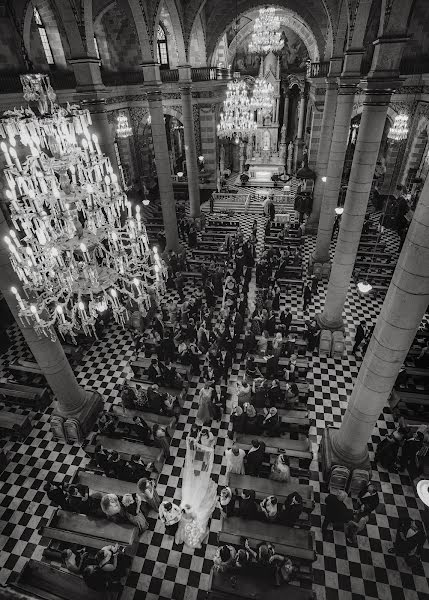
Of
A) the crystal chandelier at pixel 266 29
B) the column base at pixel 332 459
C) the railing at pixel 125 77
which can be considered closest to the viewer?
the column base at pixel 332 459

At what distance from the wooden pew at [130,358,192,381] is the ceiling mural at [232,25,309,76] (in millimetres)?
26772

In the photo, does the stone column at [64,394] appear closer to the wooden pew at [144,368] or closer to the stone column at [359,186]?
the wooden pew at [144,368]

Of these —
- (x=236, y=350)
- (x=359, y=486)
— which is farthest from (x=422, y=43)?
(x=359, y=486)

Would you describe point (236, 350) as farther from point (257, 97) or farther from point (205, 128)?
point (205, 128)

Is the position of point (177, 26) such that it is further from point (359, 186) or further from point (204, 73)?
point (359, 186)

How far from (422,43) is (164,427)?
20584 millimetres

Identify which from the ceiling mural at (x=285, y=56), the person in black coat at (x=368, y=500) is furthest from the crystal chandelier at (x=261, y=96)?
the person in black coat at (x=368, y=500)

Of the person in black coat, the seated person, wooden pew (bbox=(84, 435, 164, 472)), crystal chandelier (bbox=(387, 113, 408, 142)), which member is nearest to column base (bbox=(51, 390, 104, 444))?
wooden pew (bbox=(84, 435, 164, 472))

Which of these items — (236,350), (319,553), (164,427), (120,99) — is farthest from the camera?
(120,99)

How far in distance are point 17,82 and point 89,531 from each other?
1625 cm

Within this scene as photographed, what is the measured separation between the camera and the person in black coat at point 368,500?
Result: 667cm

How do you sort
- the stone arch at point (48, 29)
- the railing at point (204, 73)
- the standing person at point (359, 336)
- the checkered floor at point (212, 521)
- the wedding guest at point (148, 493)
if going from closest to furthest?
1. the checkered floor at point (212, 521)
2. the wedding guest at point (148, 493)
3. the standing person at point (359, 336)
4. the stone arch at point (48, 29)
5. the railing at point (204, 73)

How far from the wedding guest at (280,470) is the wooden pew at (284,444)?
64 centimetres

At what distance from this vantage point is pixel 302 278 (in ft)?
48.8
